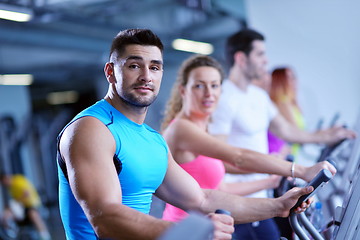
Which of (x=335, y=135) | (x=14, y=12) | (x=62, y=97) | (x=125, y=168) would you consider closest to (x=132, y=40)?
(x=125, y=168)

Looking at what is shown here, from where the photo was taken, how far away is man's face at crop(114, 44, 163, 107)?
164 cm

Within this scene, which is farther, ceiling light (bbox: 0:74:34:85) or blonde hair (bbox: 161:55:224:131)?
ceiling light (bbox: 0:74:34:85)

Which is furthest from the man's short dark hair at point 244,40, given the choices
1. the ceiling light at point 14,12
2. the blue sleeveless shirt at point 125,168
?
the ceiling light at point 14,12

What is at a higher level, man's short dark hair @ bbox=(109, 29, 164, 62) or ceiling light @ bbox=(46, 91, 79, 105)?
man's short dark hair @ bbox=(109, 29, 164, 62)

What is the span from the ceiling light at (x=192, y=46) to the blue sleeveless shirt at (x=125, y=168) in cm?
853

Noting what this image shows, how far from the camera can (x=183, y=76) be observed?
8.89ft

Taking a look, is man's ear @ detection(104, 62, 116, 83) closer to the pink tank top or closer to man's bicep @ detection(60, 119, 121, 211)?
man's bicep @ detection(60, 119, 121, 211)

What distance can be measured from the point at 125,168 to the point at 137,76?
0.32 meters

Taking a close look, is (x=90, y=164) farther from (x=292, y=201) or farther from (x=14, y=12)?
(x=14, y=12)

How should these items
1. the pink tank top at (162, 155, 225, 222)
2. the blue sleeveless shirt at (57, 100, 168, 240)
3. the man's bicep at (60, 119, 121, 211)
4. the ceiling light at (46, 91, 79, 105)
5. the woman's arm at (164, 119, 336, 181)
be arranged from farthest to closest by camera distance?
the ceiling light at (46, 91, 79, 105) < the pink tank top at (162, 155, 225, 222) < the woman's arm at (164, 119, 336, 181) < the blue sleeveless shirt at (57, 100, 168, 240) < the man's bicep at (60, 119, 121, 211)

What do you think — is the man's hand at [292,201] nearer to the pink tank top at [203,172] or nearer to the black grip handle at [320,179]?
the black grip handle at [320,179]

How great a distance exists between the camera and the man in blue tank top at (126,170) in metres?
1.33

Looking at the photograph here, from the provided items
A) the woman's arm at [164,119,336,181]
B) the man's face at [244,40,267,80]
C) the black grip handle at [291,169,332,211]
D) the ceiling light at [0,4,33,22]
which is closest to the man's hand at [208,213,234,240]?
the black grip handle at [291,169,332,211]

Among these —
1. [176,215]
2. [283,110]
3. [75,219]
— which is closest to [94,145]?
[75,219]
